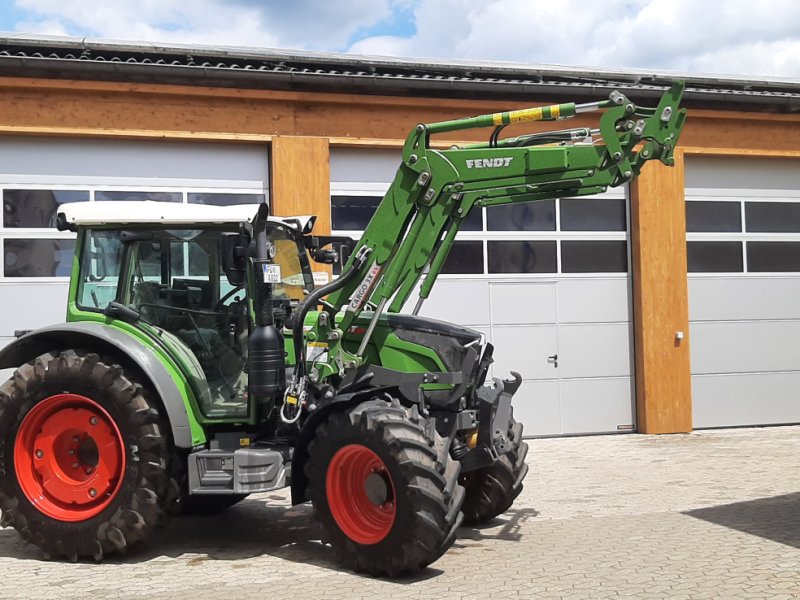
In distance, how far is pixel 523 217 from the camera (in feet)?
46.2

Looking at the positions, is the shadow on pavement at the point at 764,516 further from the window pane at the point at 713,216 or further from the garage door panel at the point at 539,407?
the window pane at the point at 713,216

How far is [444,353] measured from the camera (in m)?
7.39

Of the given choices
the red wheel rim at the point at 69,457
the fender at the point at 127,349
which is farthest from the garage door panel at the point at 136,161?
the red wheel rim at the point at 69,457

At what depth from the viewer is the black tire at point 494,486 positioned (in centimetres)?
→ 786

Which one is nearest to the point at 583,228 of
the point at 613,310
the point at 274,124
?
the point at 613,310

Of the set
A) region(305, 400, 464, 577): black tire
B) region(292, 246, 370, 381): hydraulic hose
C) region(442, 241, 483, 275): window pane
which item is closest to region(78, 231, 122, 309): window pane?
region(292, 246, 370, 381): hydraulic hose

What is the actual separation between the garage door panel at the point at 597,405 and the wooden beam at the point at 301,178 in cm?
431

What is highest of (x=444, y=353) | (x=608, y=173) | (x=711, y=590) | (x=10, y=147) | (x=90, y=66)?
(x=90, y=66)

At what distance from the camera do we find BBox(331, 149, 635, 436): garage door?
13.7 metres

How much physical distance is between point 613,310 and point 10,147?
8.60m

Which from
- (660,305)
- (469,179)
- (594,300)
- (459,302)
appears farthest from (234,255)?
(660,305)

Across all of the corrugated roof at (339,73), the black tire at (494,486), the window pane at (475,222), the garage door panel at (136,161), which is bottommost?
the black tire at (494,486)

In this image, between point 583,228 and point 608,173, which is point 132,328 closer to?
point 608,173

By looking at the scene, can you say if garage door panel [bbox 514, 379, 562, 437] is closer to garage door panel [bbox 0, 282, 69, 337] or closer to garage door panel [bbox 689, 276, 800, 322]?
garage door panel [bbox 689, 276, 800, 322]
